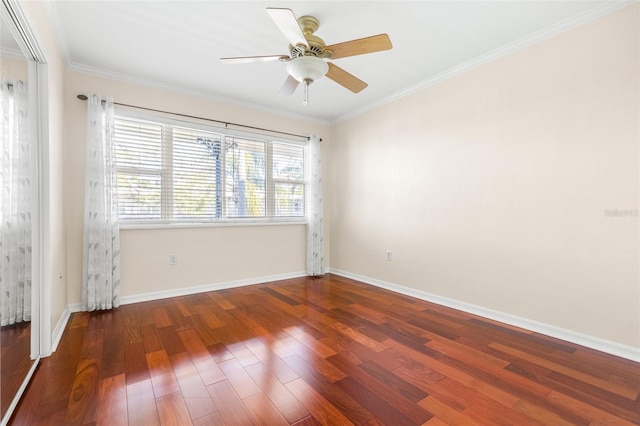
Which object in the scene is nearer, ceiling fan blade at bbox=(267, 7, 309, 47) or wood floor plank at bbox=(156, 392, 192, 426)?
wood floor plank at bbox=(156, 392, 192, 426)

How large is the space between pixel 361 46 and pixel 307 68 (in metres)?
0.42

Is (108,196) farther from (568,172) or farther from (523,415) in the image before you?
(568,172)

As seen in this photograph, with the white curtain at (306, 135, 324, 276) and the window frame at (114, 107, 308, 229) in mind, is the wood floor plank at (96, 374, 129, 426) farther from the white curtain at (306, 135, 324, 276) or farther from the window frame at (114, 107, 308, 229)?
the white curtain at (306, 135, 324, 276)

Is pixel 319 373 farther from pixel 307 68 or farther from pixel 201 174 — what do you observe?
pixel 201 174

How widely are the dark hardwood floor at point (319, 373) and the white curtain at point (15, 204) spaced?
1.69 feet

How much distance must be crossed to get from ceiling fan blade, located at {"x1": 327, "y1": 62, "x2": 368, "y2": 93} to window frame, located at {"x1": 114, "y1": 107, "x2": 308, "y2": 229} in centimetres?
192

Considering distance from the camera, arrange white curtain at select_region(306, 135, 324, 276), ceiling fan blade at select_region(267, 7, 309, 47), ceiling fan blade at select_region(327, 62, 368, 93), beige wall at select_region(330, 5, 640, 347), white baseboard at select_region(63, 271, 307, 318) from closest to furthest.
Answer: ceiling fan blade at select_region(267, 7, 309, 47) → beige wall at select_region(330, 5, 640, 347) → ceiling fan blade at select_region(327, 62, 368, 93) → white baseboard at select_region(63, 271, 307, 318) → white curtain at select_region(306, 135, 324, 276)

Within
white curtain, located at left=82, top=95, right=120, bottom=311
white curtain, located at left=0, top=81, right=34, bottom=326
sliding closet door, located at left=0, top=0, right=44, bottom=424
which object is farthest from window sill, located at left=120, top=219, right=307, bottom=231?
white curtain, located at left=0, top=81, right=34, bottom=326

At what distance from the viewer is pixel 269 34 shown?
2400 mm

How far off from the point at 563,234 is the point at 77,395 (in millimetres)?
3434

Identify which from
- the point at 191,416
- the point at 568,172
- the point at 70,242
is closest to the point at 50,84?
the point at 70,242

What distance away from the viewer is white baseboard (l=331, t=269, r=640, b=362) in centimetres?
202

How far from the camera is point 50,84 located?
6.84ft

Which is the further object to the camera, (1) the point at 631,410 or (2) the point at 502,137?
(2) the point at 502,137
